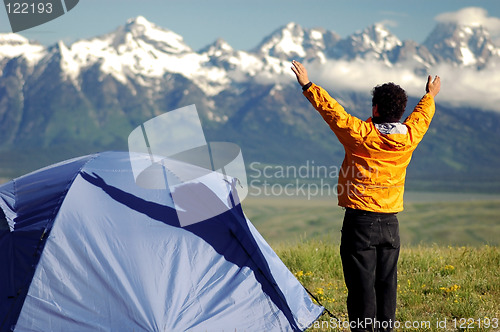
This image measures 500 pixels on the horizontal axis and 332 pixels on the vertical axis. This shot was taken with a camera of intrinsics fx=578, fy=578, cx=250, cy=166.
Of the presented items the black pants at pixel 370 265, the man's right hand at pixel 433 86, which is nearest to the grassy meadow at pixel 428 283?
the black pants at pixel 370 265

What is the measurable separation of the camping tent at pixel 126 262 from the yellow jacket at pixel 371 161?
1975mm

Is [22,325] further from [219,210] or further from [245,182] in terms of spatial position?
[245,182]

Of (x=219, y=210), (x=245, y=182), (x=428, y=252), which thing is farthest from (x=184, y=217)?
(x=428, y=252)

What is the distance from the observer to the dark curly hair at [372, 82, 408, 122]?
17.9 ft

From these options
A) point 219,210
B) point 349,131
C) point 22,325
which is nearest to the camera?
point 349,131

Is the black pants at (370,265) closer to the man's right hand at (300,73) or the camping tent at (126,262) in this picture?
the man's right hand at (300,73)

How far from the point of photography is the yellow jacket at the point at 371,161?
5.34 metres

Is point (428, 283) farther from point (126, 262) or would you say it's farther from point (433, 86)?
point (126, 262)

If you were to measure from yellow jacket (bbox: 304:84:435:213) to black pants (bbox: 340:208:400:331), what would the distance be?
125 mm

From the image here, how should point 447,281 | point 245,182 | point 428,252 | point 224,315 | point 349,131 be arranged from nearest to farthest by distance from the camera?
1. point 349,131
2. point 224,315
3. point 245,182
4. point 447,281
5. point 428,252

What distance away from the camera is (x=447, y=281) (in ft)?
29.1

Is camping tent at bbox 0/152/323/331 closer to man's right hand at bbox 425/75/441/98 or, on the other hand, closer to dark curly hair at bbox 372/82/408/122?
dark curly hair at bbox 372/82/408/122

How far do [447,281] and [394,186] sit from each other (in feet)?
13.1

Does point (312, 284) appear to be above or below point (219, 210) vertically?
below
